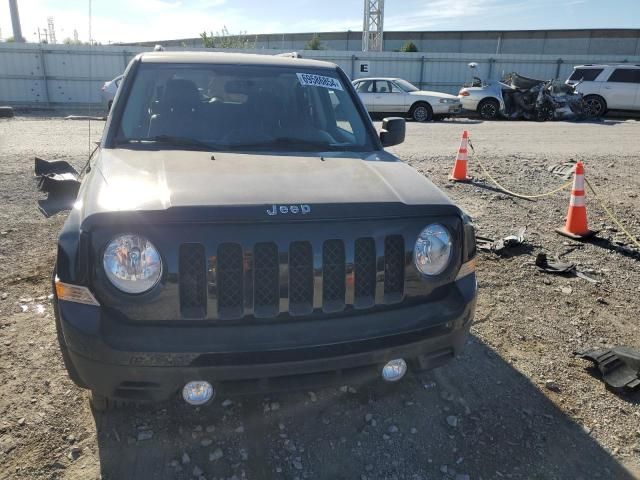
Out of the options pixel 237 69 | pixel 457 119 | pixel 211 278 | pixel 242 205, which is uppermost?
pixel 237 69

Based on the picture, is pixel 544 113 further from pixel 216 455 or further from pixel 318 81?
pixel 216 455

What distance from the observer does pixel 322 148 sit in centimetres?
353

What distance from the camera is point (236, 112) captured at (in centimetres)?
359

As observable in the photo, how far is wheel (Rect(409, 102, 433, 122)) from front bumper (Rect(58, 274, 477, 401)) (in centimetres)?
1755

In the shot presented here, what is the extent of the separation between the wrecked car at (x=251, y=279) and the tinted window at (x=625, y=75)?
67.9 feet

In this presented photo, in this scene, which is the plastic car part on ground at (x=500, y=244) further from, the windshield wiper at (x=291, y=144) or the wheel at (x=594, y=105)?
the wheel at (x=594, y=105)

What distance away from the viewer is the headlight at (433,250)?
253 cm

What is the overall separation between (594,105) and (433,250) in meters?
21.0

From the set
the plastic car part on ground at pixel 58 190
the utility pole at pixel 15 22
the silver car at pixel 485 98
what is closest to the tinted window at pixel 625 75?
the silver car at pixel 485 98

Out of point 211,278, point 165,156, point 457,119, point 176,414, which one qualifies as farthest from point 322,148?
point 457,119

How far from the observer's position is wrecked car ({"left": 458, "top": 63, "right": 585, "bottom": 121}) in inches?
749

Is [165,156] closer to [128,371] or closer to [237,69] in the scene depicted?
[237,69]

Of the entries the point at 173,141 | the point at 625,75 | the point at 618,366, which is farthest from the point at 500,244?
the point at 625,75

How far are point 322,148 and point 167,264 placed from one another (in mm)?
1654
